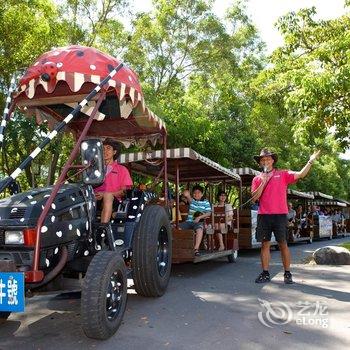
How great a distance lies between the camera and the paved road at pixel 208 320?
4125mm

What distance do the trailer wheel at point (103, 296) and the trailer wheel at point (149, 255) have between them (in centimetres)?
102

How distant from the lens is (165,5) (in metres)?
23.7

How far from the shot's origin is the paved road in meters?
4.12

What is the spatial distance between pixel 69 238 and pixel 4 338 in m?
1.06

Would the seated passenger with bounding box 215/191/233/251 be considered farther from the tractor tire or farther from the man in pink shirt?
the tractor tire

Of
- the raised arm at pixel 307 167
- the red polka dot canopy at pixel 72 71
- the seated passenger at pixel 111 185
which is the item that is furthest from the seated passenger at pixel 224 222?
the red polka dot canopy at pixel 72 71

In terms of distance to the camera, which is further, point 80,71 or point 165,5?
point 165,5

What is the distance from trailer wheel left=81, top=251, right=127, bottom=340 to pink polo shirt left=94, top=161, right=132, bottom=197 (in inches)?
55.7

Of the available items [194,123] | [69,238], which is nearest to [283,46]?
[194,123]

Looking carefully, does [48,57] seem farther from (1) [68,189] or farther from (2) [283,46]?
(2) [283,46]

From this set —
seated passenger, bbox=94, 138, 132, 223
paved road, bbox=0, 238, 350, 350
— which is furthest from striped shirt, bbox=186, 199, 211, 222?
seated passenger, bbox=94, 138, 132, 223

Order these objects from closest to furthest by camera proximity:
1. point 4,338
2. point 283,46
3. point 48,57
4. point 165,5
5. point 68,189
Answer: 1. point 4,338
2. point 68,189
3. point 48,57
4. point 283,46
5. point 165,5

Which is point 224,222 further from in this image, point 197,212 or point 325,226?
point 325,226

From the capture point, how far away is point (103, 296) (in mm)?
4023
